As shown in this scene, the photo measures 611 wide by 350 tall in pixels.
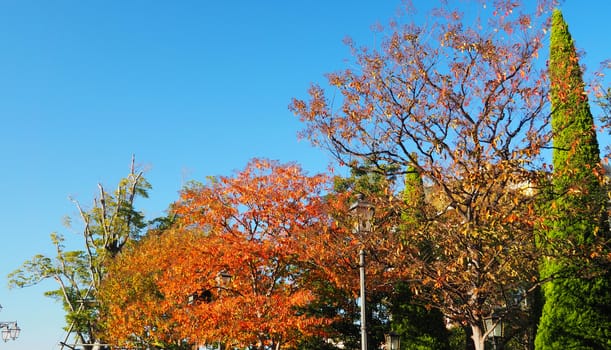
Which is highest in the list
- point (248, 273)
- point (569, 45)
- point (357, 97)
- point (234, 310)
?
point (569, 45)

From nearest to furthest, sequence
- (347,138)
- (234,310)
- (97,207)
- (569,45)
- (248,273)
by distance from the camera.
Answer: (347,138) → (569,45) → (234,310) → (248,273) → (97,207)

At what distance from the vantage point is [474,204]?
13.4 metres

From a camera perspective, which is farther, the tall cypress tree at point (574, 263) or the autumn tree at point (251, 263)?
the autumn tree at point (251, 263)

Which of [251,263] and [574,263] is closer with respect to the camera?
[574,263]

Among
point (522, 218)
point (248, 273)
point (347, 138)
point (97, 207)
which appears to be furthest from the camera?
point (97, 207)

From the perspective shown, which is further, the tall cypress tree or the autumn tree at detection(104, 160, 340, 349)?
the autumn tree at detection(104, 160, 340, 349)

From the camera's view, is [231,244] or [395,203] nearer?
[395,203]

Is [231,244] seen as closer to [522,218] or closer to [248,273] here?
[248,273]

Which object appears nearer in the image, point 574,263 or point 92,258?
point 574,263

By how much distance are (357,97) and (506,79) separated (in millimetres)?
3578

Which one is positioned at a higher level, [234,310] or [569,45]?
[569,45]

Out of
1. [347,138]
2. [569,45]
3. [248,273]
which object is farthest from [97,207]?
[569,45]

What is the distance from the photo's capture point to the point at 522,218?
12.8m

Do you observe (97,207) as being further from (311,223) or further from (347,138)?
(347,138)
